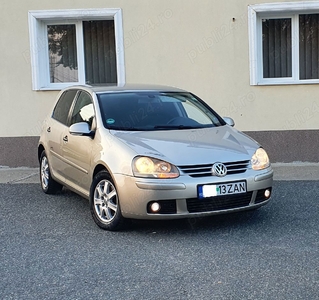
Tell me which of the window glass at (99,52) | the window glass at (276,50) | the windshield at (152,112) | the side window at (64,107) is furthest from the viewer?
the window glass at (99,52)

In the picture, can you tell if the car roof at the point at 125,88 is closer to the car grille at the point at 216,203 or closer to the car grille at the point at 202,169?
the car grille at the point at 202,169

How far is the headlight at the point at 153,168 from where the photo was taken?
500 cm

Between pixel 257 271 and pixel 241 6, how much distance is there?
6593 millimetres

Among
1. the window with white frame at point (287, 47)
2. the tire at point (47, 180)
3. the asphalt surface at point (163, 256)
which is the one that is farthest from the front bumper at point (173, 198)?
the window with white frame at point (287, 47)

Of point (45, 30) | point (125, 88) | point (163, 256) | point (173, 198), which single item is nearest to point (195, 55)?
point (45, 30)

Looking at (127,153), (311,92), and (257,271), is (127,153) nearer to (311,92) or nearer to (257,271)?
(257,271)

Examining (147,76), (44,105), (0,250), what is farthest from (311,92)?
(0,250)

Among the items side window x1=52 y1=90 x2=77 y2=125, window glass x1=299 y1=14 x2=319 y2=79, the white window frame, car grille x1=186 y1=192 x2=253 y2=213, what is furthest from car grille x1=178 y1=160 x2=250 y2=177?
window glass x1=299 y1=14 x2=319 y2=79

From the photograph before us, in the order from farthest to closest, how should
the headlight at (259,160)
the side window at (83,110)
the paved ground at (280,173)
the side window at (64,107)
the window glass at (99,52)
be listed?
the window glass at (99,52) < the paved ground at (280,173) < the side window at (64,107) < the side window at (83,110) < the headlight at (259,160)

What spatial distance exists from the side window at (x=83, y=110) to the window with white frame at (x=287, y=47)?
14.4 feet

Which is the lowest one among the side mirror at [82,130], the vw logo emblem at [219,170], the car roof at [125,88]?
the vw logo emblem at [219,170]

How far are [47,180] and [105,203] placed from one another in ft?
7.17

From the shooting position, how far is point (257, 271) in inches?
166

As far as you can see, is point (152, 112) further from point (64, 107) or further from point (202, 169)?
point (64, 107)
